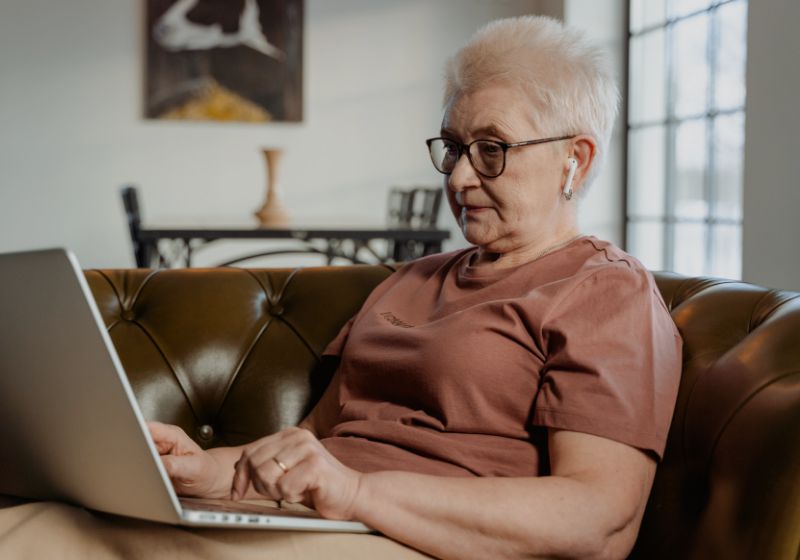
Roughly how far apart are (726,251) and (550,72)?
11.9 ft

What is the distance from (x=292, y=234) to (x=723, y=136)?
81.2 inches

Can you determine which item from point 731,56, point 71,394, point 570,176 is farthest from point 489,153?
point 731,56

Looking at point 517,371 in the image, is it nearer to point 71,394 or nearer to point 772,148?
point 71,394

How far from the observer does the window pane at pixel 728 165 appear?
4.69 metres

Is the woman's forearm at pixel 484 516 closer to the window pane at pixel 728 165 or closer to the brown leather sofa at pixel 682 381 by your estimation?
the brown leather sofa at pixel 682 381

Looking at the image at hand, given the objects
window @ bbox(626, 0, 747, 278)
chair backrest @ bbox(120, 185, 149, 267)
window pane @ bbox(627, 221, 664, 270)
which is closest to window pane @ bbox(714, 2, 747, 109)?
window @ bbox(626, 0, 747, 278)

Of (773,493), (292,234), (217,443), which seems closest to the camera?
(773,493)

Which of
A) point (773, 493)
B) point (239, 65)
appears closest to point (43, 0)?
point (239, 65)

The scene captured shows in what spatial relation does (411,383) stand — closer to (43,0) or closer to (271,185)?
(271,185)

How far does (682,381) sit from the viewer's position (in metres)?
1.31

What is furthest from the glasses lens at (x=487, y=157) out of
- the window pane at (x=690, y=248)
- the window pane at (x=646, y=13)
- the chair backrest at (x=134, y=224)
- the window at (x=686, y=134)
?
the window pane at (x=646, y=13)

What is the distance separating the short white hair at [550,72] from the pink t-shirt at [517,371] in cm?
17

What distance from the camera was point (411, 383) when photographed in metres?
1.37

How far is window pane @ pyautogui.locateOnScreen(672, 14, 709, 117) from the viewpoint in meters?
5.07
